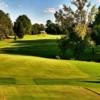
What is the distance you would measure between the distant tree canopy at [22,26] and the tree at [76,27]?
5841 cm

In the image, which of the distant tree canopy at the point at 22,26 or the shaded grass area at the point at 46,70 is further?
the distant tree canopy at the point at 22,26

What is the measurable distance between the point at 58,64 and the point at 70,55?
3235cm

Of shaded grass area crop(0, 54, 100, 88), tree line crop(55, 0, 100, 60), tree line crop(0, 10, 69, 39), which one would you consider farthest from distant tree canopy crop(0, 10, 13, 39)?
shaded grass area crop(0, 54, 100, 88)

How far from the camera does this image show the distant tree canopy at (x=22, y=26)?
155400 millimetres

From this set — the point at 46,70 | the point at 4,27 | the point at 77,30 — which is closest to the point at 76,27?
the point at 77,30

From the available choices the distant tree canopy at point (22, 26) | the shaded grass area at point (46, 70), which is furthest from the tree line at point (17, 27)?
the shaded grass area at point (46, 70)

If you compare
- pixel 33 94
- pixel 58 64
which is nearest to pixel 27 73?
pixel 58 64

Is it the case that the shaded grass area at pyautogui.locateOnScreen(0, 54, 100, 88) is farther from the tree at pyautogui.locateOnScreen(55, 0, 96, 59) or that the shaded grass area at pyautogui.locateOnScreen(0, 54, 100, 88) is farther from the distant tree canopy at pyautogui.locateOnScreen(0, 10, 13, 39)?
the distant tree canopy at pyautogui.locateOnScreen(0, 10, 13, 39)

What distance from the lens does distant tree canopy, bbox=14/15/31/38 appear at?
155 meters

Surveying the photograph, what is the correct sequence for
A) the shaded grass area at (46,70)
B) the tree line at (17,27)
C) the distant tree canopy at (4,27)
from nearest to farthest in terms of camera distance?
the shaded grass area at (46,70), the distant tree canopy at (4,27), the tree line at (17,27)

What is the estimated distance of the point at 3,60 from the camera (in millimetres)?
57281

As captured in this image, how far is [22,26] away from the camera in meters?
164

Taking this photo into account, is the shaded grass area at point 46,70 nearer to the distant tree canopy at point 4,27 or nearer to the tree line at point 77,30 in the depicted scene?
the tree line at point 77,30

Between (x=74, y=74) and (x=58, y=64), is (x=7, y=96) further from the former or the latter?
(x=58, y=64)
